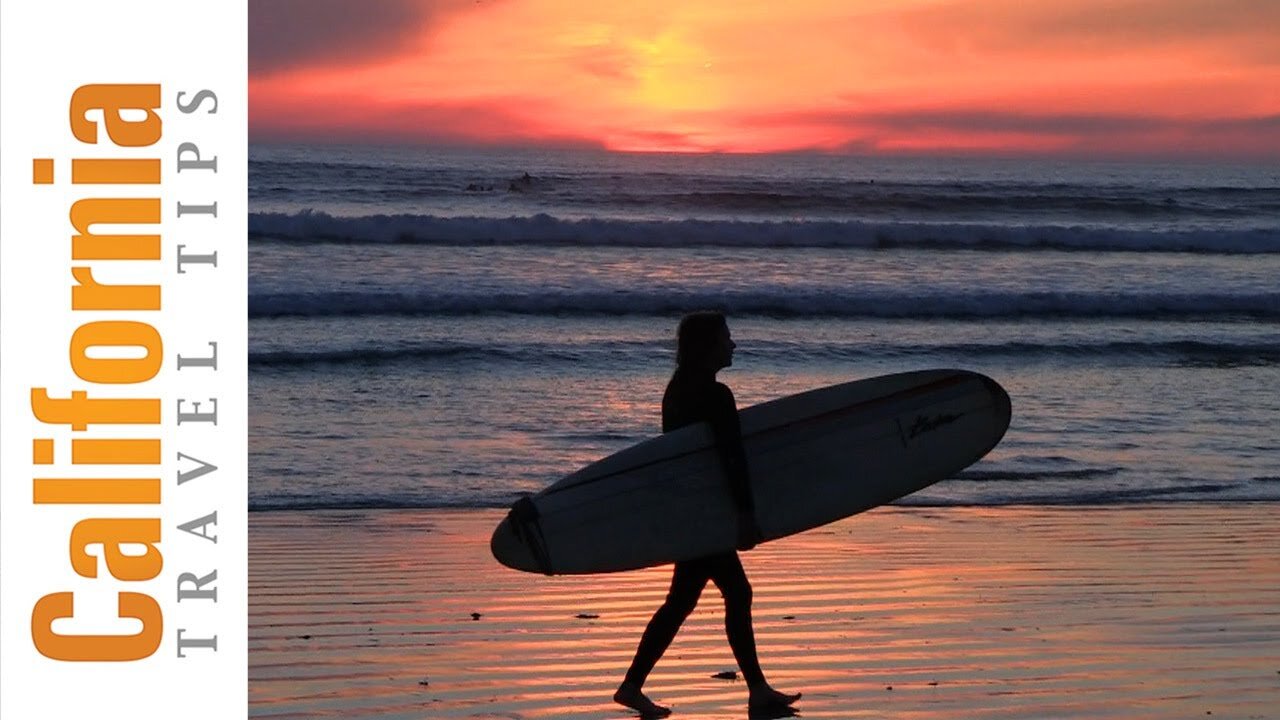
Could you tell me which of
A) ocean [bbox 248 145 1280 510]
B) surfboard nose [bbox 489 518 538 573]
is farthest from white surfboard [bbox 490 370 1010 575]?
ocean [bbox 248 145 1280 510]

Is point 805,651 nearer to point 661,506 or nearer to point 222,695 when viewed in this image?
point 661,506

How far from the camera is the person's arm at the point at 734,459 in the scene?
18.0ft

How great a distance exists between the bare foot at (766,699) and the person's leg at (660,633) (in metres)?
0.29

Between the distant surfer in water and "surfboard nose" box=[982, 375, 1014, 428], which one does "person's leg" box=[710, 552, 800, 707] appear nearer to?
the distant surfer in water

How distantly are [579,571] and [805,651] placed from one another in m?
0.90

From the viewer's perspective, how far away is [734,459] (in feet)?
18.2

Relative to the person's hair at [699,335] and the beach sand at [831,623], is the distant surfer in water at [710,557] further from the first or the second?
the beach sand at [831,623]

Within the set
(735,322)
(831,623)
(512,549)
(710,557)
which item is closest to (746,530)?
(710,557)

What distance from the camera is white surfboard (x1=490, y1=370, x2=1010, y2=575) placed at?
18.9 ft

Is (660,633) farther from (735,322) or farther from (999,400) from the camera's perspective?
(735,322)

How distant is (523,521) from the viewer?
227 inches

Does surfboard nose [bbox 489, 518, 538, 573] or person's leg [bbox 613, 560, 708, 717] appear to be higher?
surfboard nose [bbox 489, 518, 538, 573]

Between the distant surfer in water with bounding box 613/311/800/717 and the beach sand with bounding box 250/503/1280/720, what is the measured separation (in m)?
A: 0.11

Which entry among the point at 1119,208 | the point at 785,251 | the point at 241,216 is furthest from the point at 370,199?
the point at 241,216
